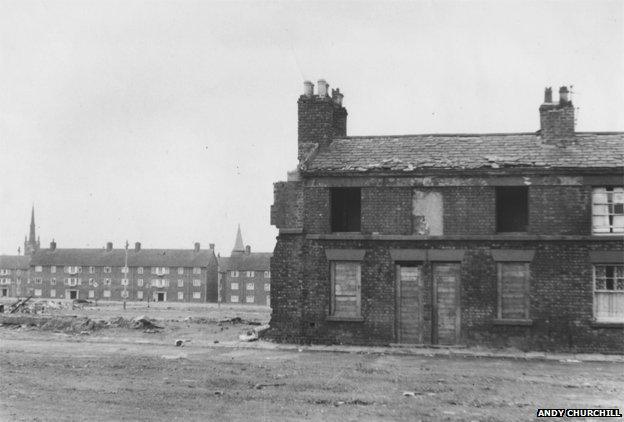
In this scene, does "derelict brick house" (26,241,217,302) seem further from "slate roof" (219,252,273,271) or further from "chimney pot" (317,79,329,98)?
"chimney pot" (317,79,329,98)

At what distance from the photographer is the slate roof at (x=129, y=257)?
99.4m

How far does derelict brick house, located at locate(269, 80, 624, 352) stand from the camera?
18.4 m

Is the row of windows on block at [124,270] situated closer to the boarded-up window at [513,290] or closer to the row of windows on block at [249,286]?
the row of windows on block at [249,286]

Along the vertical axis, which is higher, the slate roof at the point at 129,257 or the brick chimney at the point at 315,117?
the brick chimney at the point at 315,117

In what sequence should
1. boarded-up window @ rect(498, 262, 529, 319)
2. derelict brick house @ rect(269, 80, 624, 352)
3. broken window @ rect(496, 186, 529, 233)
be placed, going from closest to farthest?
1. derelict brick house @ rect(269, 80, 624, 352)
2. boarded-up window @ rect(498, 262, 529, 319)
3. broken window @ rect(496, 186, 529, 233)

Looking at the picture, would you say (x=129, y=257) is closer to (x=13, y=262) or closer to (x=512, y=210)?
(x=13, y=262)

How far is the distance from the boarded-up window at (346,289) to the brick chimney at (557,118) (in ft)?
25.4

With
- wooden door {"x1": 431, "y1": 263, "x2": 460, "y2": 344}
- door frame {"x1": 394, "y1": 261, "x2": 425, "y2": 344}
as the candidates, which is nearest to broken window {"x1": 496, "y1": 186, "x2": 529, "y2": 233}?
wooden door {"x1": 431, "y1": 263, "x2": 460, "y2": 344}

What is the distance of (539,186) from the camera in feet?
61.7

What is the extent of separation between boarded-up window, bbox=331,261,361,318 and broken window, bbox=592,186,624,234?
745 centimetres

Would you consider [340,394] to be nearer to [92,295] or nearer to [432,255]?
[432,255]

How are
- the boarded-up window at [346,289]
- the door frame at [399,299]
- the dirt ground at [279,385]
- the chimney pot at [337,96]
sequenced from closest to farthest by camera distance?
the dirt ground at [279,385] → the door frame at [399,299] → the boarded-up window at [346,289] → the chimney pot at [337,96]

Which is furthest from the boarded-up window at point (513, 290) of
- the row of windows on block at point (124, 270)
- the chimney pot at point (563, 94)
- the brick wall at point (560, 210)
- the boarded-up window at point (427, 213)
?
the row of windows on block at point (124, 270)

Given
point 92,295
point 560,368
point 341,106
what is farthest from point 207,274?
point 560,368
